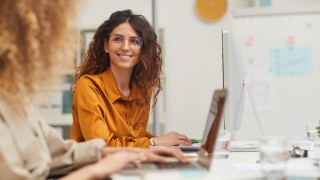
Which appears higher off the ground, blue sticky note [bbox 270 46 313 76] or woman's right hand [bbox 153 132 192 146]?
blue sticky note [bbox 270 46 313 76]

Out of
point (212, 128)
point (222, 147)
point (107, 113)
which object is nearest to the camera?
point (212, 128)

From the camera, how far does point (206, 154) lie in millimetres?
1399

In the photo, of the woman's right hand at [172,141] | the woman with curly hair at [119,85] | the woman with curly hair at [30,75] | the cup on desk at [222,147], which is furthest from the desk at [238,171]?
the woman with curly hair at [119,85]

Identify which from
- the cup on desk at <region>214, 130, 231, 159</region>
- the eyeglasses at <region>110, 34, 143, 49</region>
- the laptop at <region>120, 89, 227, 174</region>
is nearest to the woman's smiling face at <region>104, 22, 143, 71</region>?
the eyeglasses at <region>110, 34, 143, 49</region>

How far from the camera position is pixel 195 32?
13.4 feet

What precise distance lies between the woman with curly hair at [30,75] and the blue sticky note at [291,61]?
2.54 metres

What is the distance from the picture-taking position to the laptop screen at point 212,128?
1.27 metres

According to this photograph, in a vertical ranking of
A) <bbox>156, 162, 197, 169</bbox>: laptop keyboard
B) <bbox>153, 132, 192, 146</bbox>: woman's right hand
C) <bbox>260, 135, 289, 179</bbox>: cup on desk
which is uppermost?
<bbox>260, 135, 289, 179</bbox>: cup on desk

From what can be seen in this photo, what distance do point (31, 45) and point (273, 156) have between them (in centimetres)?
67

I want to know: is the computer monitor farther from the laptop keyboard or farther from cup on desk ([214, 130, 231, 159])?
the laptop keyboard

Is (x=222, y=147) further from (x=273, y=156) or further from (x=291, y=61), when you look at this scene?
(x=291, y=61)

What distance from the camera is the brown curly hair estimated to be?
7.10 ft

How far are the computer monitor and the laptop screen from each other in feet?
1.16

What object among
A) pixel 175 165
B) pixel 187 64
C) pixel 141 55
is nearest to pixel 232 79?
pixel 141 55
